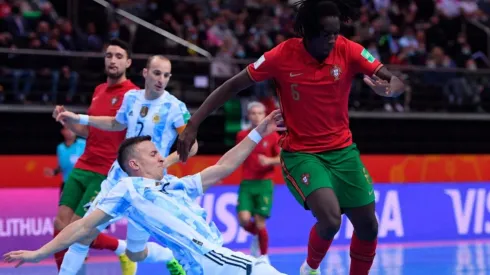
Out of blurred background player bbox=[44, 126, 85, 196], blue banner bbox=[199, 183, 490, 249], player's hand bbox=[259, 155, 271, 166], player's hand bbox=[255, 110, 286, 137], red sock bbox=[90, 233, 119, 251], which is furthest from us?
blue banner bbox=[199, 183, 490, 249]

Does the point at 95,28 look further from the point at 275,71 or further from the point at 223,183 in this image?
the point at 275,71

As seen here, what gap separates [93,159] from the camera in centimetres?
885

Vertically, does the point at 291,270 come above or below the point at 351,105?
below

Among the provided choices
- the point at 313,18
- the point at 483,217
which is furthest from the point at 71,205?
the point at 483,217

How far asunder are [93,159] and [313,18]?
3106 millimetres

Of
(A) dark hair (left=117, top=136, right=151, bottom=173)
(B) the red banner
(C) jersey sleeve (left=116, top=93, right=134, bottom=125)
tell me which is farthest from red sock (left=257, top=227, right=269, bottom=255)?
(A) dark hair (left=117, top=136, right=151, bottom=173)

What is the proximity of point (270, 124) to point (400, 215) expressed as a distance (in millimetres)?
8357

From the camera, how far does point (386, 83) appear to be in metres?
6.61

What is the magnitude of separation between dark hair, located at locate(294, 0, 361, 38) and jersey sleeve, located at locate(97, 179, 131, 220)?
5.81ft

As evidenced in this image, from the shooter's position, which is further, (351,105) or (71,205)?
(351,105)

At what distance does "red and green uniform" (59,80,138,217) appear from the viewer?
8781mm

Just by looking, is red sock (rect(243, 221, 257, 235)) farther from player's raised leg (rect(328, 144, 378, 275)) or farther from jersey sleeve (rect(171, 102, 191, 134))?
player's raised leg (rect(328, 144, 378, 275))

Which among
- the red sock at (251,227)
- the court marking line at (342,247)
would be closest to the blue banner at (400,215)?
the court marking line at (342,247)

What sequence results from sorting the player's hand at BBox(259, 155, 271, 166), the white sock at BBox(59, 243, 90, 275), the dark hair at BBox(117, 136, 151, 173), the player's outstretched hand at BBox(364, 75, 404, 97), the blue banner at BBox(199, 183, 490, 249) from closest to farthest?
the dark hair at BBox(117, 136, 151, 173) → the player's outstretched hand at BBox(364, 75, 404, 97) → the white sock at BBox(59, 243, 90, 275) → the player's hand at BBox(259, 155, 271, 166) → the blue banner at BBox(199, 183, 490, 249)
